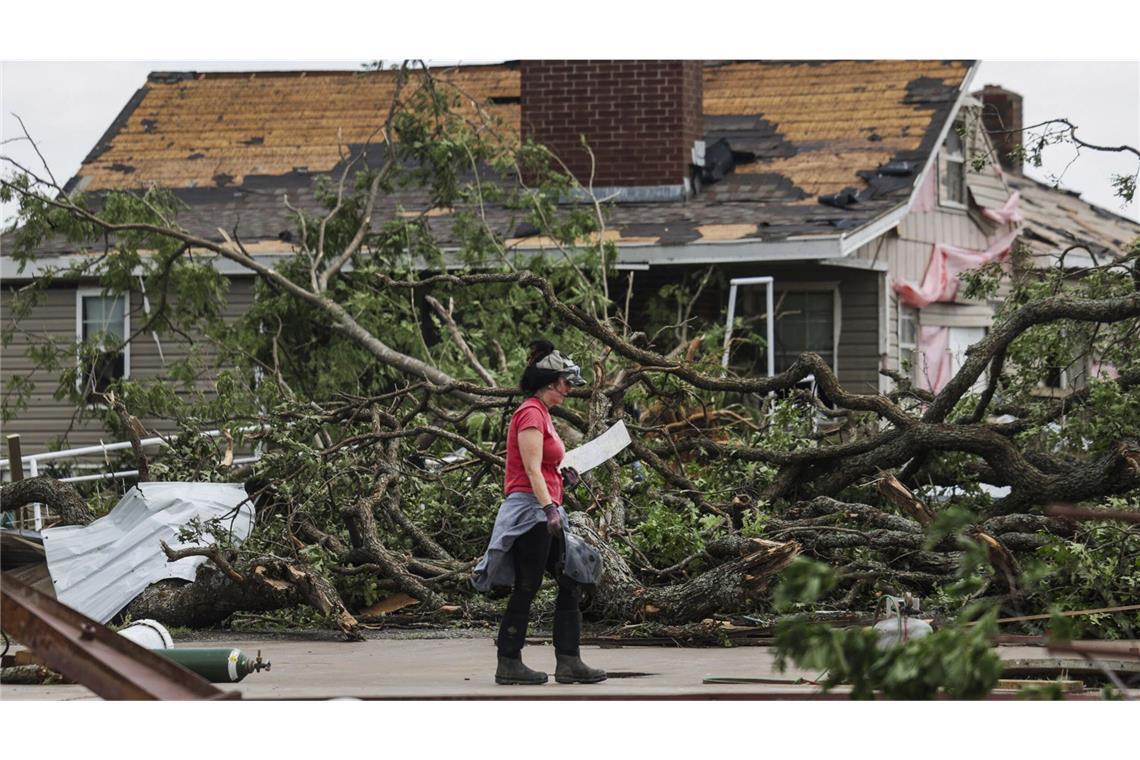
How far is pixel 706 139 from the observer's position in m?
19.4

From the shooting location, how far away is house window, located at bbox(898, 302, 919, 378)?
1880 centimetres

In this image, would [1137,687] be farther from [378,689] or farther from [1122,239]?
[1122,239]

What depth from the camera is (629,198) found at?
18.5 metres

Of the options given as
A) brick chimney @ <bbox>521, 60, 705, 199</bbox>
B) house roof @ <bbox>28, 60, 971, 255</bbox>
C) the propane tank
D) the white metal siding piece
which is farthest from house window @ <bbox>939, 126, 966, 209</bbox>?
the propane tank

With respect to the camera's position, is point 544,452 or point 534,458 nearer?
point 534,458

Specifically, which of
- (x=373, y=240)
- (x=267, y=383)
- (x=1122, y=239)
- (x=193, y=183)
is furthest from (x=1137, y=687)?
(x=1122, y=239)

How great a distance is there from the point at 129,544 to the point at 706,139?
10.9 metres

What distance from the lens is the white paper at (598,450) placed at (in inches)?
340

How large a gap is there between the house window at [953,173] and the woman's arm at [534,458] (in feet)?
44.4

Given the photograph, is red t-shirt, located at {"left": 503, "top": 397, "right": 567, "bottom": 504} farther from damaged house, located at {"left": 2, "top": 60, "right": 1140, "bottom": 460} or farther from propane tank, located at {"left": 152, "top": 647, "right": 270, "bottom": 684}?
damaged house, located at {"left": 2, "top": 60, "right": 1140, "bottom": 460}

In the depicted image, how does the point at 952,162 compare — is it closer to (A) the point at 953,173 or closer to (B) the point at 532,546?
(A) the point at 953,173

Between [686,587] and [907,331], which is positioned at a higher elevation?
[907,331]

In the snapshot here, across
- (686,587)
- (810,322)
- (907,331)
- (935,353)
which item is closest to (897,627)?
(686,587)
